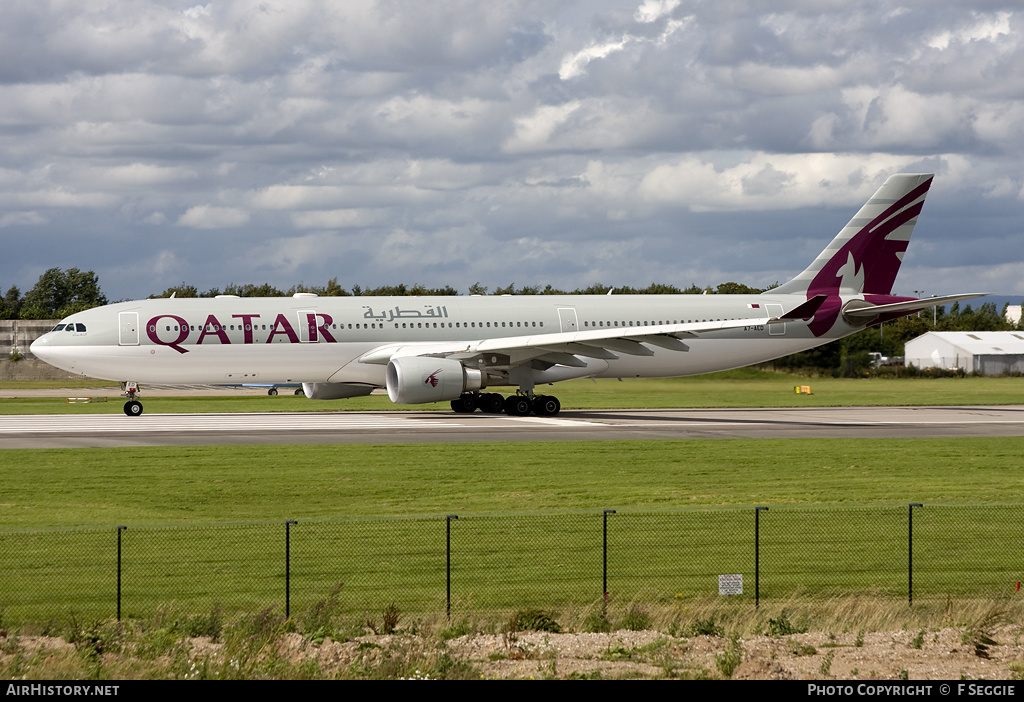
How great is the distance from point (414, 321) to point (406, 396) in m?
5.13

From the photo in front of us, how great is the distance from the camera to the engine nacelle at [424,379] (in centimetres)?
3888

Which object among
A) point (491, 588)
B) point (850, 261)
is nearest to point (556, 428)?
point (850, 261)

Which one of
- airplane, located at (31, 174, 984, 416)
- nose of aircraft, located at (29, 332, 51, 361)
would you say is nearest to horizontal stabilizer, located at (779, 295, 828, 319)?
airplane, located at (31, 174, 984, 416)

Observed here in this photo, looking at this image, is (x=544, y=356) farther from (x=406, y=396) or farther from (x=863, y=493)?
(x=863, y=493)

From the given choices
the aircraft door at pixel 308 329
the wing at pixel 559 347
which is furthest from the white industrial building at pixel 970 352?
the aircraft door at pixel 308 329

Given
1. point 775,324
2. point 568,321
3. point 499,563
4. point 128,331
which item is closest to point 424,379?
point 568,321

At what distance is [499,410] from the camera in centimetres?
4441

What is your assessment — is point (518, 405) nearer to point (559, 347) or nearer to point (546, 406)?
point (546, 406)

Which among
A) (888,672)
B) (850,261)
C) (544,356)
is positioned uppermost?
(850,261)

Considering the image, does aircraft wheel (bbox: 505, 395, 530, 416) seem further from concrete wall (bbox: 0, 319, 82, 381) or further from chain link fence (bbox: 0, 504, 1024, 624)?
concrete wall (bbox: 0, 319, 82, 381)

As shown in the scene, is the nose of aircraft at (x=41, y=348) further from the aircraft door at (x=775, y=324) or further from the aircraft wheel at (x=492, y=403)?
the aircraft door at (x=775, y=324)

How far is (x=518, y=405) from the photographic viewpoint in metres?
42.9

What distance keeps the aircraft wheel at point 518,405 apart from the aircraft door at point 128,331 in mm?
13993

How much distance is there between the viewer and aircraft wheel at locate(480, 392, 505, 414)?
44.4 m
